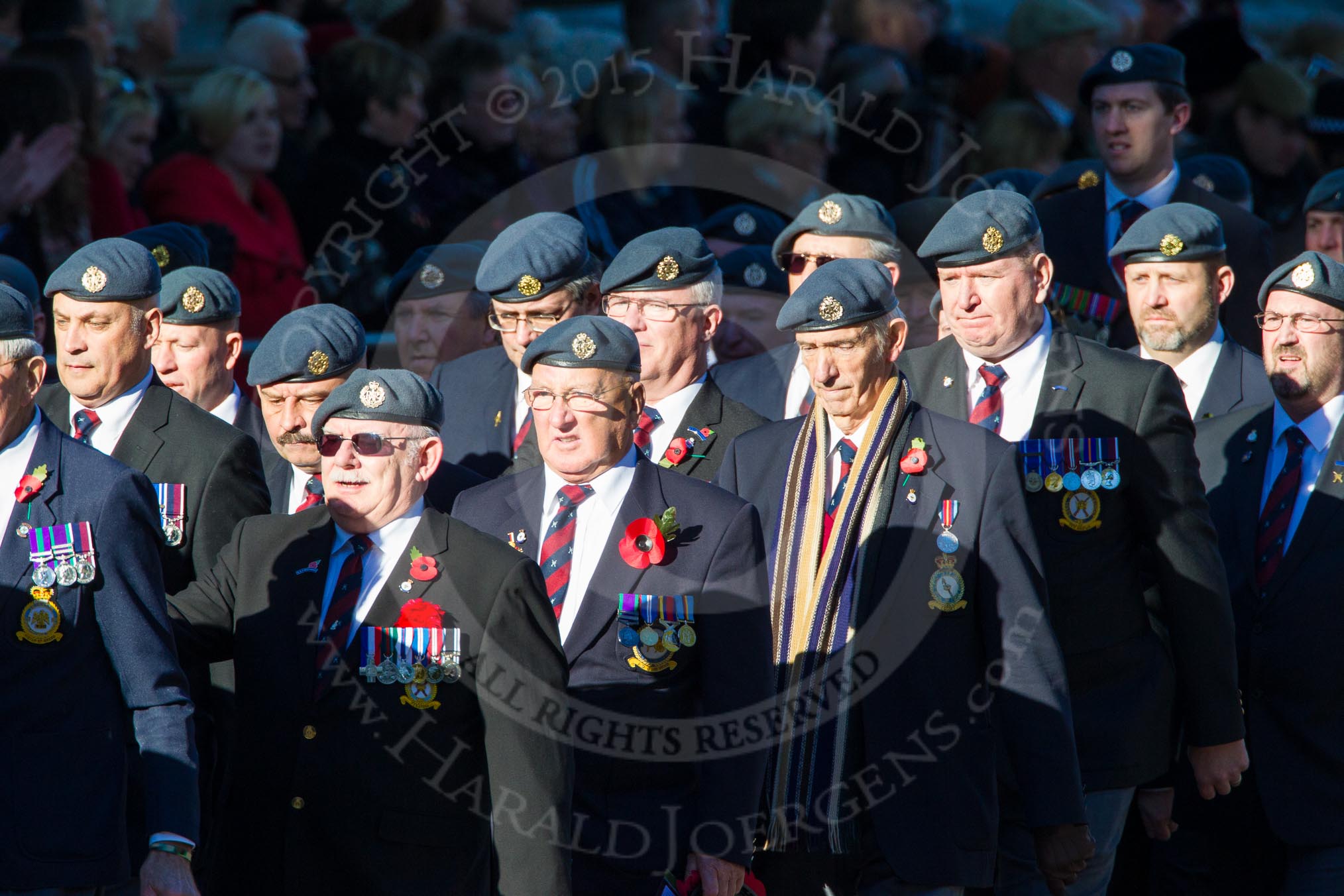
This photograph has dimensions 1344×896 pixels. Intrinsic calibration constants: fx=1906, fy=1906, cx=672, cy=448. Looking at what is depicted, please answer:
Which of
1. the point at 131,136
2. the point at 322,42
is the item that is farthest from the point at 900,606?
the point at 322,42

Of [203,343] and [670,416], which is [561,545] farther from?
[203,343]

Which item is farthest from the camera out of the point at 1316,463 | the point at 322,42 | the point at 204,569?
the point at 322,42

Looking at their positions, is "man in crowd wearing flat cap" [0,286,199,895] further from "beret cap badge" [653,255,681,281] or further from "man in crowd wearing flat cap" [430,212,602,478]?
"beret cap badge" [653,255,681,281]

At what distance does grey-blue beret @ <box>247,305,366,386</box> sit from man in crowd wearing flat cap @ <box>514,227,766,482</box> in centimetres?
65

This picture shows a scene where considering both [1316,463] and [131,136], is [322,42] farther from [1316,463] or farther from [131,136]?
[1316,463]

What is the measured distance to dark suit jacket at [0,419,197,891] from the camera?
4.21m

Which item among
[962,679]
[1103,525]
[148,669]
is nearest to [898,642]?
[962,679]

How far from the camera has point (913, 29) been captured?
1057cm

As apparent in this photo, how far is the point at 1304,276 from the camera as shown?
5949mm

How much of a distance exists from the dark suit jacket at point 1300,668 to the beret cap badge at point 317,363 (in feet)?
9.49

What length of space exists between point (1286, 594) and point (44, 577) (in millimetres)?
3645

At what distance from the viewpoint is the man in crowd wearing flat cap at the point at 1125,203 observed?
7383 mm

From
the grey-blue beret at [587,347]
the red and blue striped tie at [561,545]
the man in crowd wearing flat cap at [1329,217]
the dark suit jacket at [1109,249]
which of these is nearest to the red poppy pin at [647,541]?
the red and blue striped tie at [561,545]

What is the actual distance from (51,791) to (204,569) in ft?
3.74
